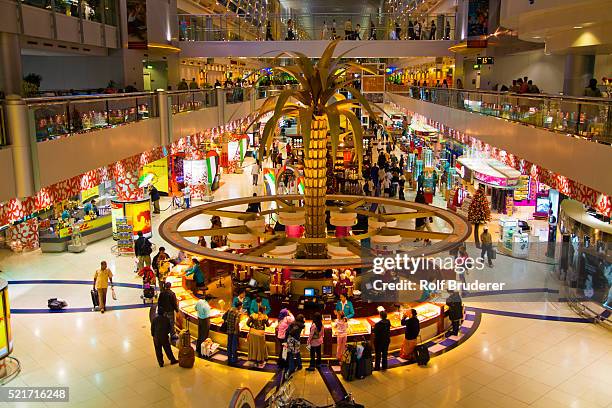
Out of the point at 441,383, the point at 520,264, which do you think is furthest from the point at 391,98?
the point at 441,383

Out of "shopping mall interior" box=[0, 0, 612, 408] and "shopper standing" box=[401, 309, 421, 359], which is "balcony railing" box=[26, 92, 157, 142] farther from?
"shopper standing" box=[401, 309, 421, 359]

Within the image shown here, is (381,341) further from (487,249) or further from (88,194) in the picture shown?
(88,194)

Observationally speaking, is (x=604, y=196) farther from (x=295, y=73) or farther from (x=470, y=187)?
(x=470, y=187)

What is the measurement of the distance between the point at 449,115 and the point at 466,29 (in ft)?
24.0

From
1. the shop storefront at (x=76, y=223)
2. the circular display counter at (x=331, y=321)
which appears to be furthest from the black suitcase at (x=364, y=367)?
the shop storefront at (x=76, y=223)

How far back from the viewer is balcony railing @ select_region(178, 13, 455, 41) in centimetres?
2938

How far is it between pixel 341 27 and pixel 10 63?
666 inches

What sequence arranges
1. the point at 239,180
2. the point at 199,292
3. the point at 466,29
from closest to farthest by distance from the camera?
the point at 199,292, the point at 466,29, the point at 239,180

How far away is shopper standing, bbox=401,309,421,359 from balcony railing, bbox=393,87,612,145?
449 cm

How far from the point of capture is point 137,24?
25203 mm

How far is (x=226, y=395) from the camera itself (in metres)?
9.82

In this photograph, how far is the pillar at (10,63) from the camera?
17.2 metres

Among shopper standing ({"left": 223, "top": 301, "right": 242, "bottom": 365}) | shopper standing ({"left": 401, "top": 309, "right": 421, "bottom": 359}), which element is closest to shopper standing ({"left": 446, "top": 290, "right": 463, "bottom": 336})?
shopper standing ({"left": 401, "top": 309, "right": 421, "bottom": 359})

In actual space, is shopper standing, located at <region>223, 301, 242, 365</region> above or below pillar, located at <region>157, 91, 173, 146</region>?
below
